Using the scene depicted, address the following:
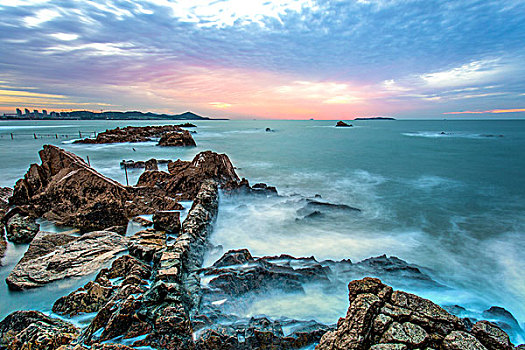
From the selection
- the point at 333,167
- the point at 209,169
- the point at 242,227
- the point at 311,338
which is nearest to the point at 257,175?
the point at 209,169

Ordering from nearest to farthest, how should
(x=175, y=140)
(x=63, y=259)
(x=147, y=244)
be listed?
(x=63, y=259), (x=147, y=244), (x=175, y=140)

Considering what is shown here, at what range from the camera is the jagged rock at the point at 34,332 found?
11.6ft

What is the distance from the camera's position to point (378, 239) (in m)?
8.35

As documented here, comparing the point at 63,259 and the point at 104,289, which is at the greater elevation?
the point at 104,289

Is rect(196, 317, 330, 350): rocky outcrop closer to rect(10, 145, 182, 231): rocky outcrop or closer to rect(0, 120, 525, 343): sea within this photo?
rect(0, 120, 525, 343): sea

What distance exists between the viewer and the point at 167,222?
784 cm

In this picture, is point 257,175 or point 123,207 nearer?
point 123,207

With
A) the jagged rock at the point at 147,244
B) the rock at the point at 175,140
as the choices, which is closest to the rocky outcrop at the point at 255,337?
the jagged rock at the point at 147,244

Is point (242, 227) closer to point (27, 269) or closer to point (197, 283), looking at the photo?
point (197, 283)

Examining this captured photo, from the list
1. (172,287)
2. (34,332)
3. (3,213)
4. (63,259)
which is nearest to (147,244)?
(63,259)

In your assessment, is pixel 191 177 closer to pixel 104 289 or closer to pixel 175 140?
pixel 104 289

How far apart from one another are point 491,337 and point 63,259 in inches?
293

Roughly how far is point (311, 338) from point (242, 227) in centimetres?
550

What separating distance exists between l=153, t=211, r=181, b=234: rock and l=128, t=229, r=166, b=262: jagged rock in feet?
0.97
